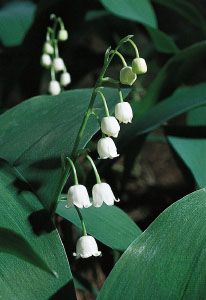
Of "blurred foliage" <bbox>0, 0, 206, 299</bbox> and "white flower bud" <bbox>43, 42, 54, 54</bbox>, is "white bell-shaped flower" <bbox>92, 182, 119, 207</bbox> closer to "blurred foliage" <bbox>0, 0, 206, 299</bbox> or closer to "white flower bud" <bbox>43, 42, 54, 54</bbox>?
"blurred foliage" <bbox>0, 0, 206, 299</bbox>

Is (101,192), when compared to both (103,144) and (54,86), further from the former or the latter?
(54,86)

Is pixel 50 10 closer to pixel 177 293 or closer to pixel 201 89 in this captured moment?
pixel 201 89

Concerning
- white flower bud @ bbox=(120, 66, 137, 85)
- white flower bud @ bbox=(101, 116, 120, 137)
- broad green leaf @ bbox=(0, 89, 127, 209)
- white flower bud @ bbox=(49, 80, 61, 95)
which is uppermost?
white flower bud @ bbox=(120, 66, 137, 85)

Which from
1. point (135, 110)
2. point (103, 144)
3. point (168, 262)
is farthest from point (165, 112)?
point (168, 262)

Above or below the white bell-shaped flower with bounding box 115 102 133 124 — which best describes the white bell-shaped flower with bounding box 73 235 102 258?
below

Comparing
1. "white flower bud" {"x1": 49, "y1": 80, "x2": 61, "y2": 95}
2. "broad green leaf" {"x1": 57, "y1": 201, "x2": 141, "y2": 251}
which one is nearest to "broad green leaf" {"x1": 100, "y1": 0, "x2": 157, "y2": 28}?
"white flower bud" {"x1": 49, "y1": 80, "x2": 61, "y2": 95}

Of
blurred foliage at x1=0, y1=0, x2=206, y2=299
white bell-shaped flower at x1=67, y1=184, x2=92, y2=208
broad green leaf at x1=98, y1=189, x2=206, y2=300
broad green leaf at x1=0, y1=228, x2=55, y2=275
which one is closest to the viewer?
broad green leaf at x1=0, y1=228, x2=55, y2=275

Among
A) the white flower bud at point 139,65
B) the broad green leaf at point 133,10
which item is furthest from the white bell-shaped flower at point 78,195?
the broad green leaf at point 133,10
